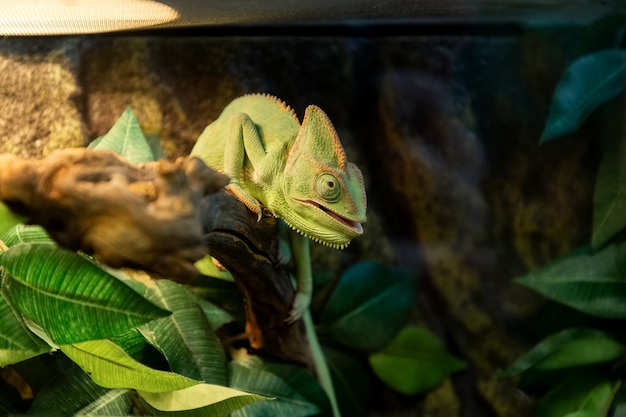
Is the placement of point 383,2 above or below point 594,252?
above

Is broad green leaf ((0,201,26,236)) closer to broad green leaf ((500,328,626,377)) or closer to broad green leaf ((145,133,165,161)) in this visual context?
broad green leaf ((145,133,165,161))

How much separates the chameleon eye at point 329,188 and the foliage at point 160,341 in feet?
0.97

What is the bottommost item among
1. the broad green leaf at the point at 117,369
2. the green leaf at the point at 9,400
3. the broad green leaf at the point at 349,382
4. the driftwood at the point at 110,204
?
the broad green leaf at the point at 349,382

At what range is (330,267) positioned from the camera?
57.3 inches

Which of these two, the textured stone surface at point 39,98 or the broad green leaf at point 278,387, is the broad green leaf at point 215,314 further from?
the textured stone surface at point 39,98

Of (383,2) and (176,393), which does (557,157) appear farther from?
(176,393)

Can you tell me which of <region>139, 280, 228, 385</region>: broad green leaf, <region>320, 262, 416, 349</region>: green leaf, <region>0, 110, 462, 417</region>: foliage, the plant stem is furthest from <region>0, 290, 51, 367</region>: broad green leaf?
<region>320, 262, 416, 349</region>: green leaf

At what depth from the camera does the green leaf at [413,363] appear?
4.72 feet

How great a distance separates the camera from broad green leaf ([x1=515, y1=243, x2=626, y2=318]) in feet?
4.10

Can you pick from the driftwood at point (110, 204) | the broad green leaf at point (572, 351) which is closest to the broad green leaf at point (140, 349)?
the driftwood at point (110, 204)

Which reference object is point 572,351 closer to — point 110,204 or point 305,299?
point 305,299

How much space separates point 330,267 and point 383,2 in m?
0.73

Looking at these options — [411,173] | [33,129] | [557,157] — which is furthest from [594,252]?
[33,129]

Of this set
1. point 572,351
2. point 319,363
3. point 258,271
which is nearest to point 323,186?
point 258,271
